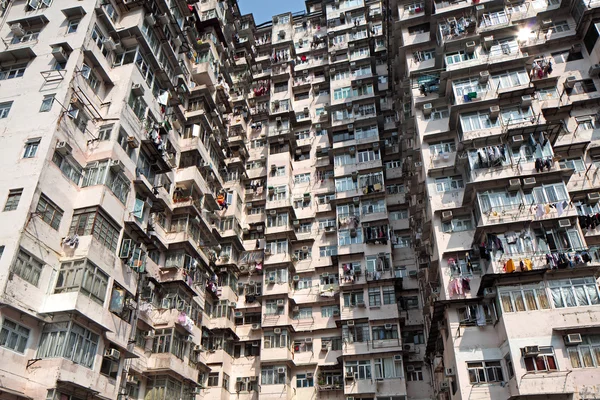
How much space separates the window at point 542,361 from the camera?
18.4m

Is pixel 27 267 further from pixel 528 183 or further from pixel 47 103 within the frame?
pixel 528 183

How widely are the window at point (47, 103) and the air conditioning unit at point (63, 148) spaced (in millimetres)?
1852

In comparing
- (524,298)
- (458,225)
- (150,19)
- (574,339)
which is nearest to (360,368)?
(458,225)

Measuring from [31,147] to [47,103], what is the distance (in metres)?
2.38

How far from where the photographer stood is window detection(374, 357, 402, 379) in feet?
89.9

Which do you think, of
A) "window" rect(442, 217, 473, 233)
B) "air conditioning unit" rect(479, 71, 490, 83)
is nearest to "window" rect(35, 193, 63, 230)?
"window" rect(442, 217, 473, 233)

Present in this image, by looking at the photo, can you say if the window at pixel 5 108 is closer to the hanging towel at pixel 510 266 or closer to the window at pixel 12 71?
the window at pixel 12 71

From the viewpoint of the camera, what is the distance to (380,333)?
94.5 feet

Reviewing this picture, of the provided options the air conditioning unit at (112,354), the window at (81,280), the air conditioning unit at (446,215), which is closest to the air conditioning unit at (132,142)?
the window at (81,280)

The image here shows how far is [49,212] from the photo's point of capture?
1912 centimetres

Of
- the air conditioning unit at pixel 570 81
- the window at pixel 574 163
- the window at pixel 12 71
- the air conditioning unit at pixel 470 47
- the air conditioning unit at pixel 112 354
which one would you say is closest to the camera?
the air conditioning unit at pixel 112 354

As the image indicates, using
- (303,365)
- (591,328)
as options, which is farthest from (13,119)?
(591,328)

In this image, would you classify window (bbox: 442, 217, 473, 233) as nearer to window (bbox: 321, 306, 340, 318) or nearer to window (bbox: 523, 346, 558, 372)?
window (bbox: 523, 346, 558, 372)

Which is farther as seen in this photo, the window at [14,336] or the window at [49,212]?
the window at [49,212]
